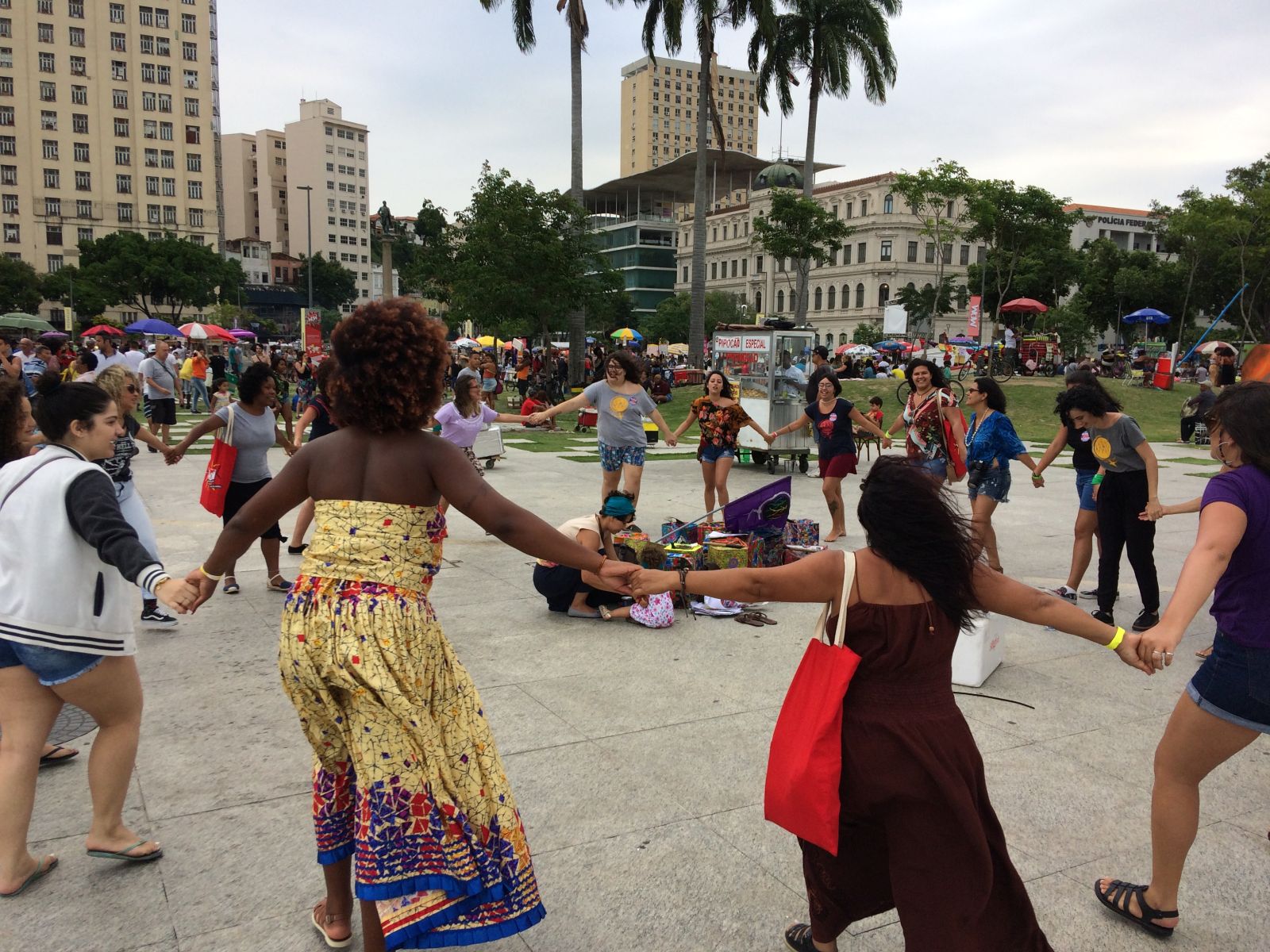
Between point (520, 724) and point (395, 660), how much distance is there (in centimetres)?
238

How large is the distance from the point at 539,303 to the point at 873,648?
27459mm

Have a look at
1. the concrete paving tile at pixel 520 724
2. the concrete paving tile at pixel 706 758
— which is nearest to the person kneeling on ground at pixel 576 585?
the concrete paving tile at pixel 520 724

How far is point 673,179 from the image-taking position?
113 metres

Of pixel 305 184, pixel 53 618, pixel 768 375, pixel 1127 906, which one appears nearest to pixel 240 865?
pixel 53 618

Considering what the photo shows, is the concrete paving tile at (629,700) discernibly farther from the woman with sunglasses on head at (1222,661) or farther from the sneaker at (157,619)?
the sneaker at (157,619)

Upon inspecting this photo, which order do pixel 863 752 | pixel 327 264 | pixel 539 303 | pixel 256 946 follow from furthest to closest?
1. pixel 327 264
2. pixel 539 303
3. pixel 256 946
4. pixel 863 752

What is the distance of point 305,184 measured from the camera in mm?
140625

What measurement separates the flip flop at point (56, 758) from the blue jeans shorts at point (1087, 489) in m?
6.70

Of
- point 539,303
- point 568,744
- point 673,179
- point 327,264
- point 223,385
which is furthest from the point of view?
point 327,264

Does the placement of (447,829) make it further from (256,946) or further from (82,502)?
(82,502)

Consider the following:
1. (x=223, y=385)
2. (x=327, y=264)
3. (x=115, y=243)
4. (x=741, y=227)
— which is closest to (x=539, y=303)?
(x=223, y=385)

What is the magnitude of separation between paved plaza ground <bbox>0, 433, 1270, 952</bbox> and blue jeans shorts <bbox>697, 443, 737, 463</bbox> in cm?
297

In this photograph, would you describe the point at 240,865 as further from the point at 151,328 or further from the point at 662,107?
the point at 662,107

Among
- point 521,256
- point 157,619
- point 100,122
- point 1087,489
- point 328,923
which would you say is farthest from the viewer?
point 100,122
